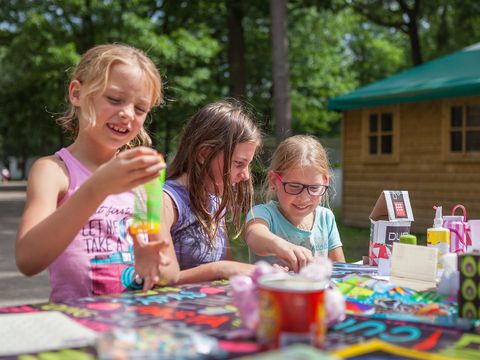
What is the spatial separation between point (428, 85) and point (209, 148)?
29.9ft

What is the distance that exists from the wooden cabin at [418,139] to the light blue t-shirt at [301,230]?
26.4 feet

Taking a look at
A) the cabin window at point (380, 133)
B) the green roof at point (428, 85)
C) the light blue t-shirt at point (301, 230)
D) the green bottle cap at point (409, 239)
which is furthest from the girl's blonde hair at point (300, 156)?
the cabin window at point (380, 133)

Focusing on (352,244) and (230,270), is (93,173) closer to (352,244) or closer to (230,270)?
(230,270)

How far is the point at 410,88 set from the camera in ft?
36.0

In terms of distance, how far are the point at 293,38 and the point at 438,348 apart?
78.7 ft

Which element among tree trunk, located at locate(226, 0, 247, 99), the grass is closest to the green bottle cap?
the grass

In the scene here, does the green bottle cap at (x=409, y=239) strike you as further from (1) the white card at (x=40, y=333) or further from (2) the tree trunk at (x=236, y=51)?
(2) the tree trunk at (x=236, y=51)

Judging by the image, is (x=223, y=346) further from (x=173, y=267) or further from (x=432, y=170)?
(x=432, y=170)

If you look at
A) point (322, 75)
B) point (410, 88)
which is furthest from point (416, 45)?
point (322, 75)

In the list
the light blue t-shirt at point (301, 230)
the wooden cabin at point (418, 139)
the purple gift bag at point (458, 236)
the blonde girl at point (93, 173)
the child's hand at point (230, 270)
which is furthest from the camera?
the wooden cabin at point (418, 139)

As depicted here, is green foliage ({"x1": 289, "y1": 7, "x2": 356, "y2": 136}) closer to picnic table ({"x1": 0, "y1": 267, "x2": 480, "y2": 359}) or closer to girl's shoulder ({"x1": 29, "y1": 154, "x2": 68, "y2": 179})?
girl's shoulder ({"x1": 29, "y1": 154, "x2": 68, "y2": 179})

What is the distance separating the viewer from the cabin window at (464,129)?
10.8 m

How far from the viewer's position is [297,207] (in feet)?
8.72

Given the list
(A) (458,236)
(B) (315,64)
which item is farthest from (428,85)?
(B) (315,64)
